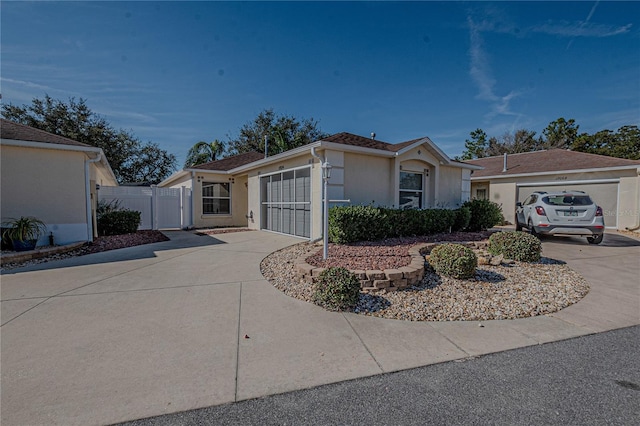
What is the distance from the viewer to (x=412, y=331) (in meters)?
3.28

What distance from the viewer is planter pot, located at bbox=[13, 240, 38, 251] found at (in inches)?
267

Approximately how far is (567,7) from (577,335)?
370 inches

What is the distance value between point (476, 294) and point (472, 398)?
8.48 ft

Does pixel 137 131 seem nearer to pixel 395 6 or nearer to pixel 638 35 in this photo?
pixel 395 6

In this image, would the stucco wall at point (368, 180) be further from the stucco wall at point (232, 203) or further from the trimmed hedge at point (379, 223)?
the stucco wall at point (232, 203)

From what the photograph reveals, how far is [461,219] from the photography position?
1044 centimetres

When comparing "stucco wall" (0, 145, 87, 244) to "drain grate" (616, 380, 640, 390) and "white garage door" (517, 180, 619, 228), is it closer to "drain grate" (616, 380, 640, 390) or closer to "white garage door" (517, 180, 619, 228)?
"drain grate" (616, 380, 640, 390)

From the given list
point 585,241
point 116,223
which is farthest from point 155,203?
point 585,241

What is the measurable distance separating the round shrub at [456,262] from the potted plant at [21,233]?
937cm

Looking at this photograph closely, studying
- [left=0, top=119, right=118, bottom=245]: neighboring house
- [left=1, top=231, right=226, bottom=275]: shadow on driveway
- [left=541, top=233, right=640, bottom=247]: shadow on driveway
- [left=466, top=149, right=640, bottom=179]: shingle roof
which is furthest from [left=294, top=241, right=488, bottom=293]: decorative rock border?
[left=466, top=149, right=640, bottom=179]: shingle roof

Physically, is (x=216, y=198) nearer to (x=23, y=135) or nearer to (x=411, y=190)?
(x=23, y=135)

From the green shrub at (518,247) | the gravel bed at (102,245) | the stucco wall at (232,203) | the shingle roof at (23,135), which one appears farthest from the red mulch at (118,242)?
the green shrub at (518,247)

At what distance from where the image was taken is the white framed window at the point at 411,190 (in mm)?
10133

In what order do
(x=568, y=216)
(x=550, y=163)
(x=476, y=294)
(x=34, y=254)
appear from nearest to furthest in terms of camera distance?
(x=476, y=294)
(x=34, y=254)
(x=568, y=216)
(x=550, y=163)
